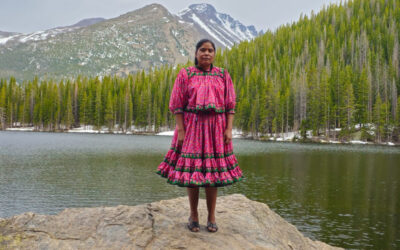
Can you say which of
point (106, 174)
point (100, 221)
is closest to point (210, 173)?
point (100, 221)

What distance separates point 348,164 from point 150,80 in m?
87.1

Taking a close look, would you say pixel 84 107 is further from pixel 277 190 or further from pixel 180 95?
pixel 180 95

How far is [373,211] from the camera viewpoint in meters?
14.4

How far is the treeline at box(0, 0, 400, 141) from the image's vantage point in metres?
71.2

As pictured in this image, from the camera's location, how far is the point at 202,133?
15.2 feet

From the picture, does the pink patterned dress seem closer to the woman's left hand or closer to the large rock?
the woman's left hand

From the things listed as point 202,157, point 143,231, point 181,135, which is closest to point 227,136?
point 202,157

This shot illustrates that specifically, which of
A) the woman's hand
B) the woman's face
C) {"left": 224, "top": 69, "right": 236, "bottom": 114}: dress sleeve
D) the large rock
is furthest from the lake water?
the woman's face

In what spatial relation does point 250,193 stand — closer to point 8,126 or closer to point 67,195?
point 67,195

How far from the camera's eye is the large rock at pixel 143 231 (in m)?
4.50

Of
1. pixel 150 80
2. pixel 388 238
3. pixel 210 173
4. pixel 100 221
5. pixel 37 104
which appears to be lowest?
pixel 388 238

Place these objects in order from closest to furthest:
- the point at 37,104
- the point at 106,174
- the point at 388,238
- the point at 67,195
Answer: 1. the point at 388,238
2. the point at 67,195
3. the point at 106,174
4. the point at 37,104

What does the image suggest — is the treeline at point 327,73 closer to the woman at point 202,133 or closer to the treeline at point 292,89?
the treeline at point 292,89

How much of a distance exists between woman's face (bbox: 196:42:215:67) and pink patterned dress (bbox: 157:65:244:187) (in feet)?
0.54
